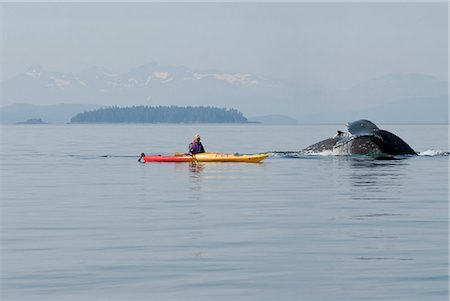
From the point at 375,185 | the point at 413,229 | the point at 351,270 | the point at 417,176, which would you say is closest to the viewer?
the point at 351,270

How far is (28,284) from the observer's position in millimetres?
14836

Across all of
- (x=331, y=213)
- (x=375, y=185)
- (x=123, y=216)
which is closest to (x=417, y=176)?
(x=375, y=185)

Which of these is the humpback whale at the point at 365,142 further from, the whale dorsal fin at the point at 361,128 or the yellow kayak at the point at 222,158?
the yellow kayak at the point at 222,158

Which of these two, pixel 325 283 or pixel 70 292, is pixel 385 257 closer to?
pixel 325 283

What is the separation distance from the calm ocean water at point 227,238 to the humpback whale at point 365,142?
11128 millimetres

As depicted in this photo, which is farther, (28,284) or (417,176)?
(417,176)

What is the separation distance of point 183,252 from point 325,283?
4.00 m

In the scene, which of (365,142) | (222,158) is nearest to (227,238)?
(222,158)

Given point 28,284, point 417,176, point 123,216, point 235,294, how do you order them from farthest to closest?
point 417,176 < point 123,216 < point 28,284 < point 235,294

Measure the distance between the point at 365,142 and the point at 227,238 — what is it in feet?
106

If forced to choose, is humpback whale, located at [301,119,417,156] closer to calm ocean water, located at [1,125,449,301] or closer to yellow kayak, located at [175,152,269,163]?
yellow kayak, located at [175,152,269,163]

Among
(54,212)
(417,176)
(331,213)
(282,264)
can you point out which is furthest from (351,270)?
(417,176)

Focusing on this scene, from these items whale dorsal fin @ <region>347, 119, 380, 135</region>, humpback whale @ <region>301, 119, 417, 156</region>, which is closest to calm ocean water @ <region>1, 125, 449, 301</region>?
humpback whale @ <region>301, 119, 417, 156</region>

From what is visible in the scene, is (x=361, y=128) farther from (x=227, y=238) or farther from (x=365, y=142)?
(x=227, y=238)
